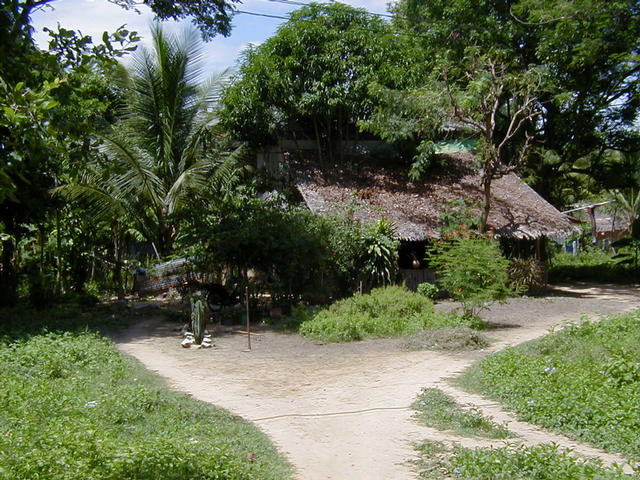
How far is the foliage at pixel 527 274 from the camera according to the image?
18.9 m

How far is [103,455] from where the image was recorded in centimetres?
429

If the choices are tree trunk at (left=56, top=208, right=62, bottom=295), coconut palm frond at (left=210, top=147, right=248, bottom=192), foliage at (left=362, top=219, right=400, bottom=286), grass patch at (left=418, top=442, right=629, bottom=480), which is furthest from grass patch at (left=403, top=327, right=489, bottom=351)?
tree trunk at (left=56, top=208, right=62, bottom=295)

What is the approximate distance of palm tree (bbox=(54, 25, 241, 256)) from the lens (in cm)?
1712

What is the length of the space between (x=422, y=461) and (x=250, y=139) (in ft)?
50.0

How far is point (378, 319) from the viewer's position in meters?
13.0

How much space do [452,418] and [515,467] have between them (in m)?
1.85

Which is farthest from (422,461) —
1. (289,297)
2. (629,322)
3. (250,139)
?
(250,139)

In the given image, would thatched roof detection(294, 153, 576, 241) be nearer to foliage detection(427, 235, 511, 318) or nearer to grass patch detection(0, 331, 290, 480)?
foliage detection(427, 235, 511, 318)

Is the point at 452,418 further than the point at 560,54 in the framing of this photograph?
No

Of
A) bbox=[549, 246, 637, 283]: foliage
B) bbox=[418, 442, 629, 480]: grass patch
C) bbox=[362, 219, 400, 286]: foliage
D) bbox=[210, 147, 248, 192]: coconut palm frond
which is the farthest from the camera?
bbox=[549, 246, 637, 283]: foliage

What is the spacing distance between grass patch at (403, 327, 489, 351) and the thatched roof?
6185 mm

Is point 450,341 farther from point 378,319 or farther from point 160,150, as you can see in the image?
point 160,150

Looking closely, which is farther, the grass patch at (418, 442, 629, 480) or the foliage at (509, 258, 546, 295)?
the foliage at (509, 258, 546, 295)

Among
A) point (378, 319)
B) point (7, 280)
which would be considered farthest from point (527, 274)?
point (7, 280)
